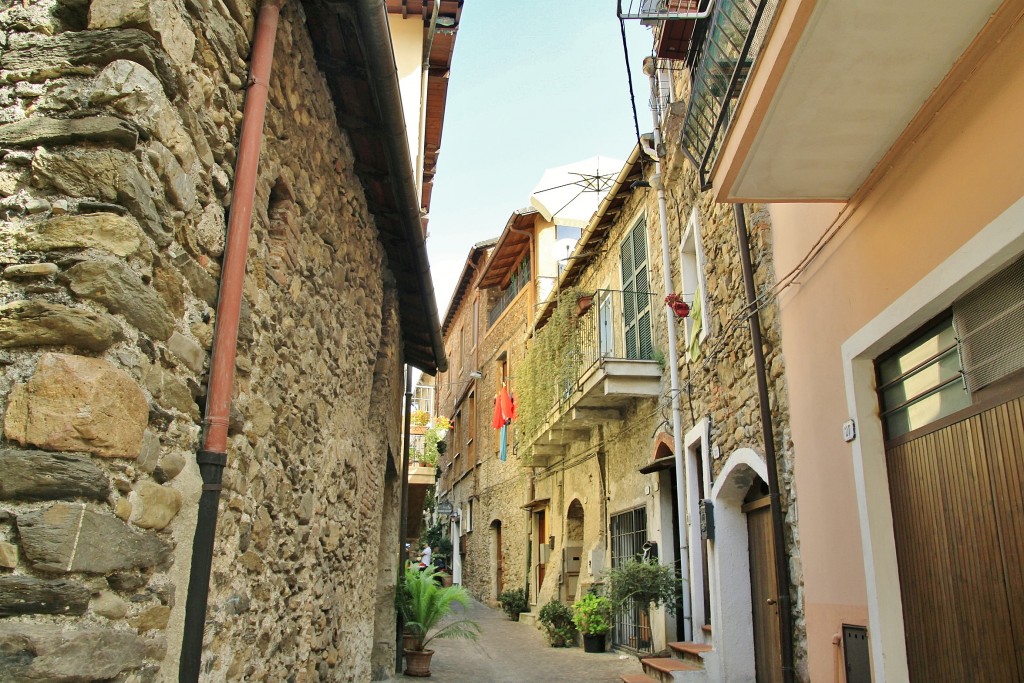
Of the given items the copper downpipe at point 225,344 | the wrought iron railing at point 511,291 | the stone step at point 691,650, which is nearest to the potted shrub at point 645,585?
the stone step at point 691,650

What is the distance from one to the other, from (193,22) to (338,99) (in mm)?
1989

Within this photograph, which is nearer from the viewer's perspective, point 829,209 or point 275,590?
point 275,590

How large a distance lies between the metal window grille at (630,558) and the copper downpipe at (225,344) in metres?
7.75

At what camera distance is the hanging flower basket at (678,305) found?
8.91 m

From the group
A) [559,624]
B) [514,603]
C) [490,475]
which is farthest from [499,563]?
[559,624]

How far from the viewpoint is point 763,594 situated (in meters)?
7.18

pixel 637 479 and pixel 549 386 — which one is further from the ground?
pixel 549 386

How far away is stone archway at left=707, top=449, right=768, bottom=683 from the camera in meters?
7.32

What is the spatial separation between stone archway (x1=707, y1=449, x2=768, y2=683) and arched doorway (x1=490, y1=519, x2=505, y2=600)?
12107 millimetres

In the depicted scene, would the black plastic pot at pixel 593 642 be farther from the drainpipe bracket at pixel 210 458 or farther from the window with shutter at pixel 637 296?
the drainpipe bracket at pixel 210 458

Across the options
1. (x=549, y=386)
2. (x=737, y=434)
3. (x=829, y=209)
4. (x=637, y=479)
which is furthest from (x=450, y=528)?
(x=829, y=209)

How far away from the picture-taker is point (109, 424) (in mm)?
2160

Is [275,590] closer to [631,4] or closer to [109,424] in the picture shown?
[109,424]

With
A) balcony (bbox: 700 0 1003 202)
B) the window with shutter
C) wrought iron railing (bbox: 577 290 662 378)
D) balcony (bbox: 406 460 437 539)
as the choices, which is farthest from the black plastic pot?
balcony (bbox: 700 0 1003 202)
